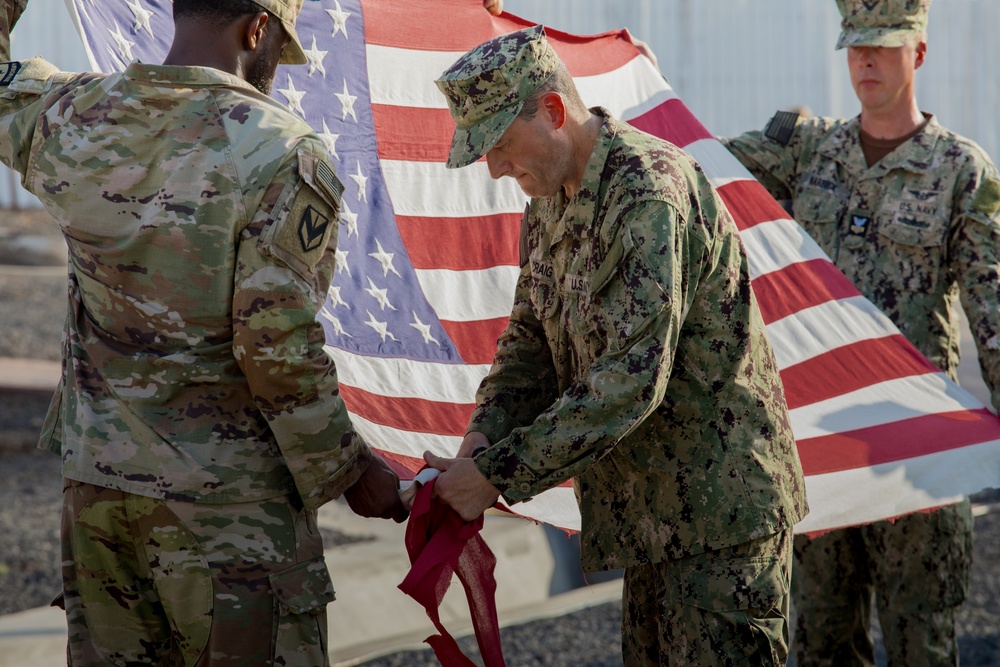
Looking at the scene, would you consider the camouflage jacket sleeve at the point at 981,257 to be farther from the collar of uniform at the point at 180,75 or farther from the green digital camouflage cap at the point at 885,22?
the collar of uniform at the point at 180,75

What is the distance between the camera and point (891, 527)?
12.1 ft

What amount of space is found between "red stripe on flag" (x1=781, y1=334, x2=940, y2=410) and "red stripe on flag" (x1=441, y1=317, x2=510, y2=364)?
0.88 metres

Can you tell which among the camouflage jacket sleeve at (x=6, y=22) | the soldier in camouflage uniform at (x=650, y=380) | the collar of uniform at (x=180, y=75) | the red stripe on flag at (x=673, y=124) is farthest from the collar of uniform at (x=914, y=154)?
Result: the camouflage jacket sleeve at (x=6, y=22)

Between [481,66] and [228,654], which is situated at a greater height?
[481,66]

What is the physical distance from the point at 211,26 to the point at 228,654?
3.96 ft

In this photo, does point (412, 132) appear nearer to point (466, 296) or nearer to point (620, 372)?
point (466, 296)

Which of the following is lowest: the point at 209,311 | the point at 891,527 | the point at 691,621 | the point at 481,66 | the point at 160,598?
the point at 891,527

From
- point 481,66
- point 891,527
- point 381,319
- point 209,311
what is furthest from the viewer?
point 891,527

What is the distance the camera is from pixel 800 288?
142 inches

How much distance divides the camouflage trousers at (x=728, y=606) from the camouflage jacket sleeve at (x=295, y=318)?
0.76 m

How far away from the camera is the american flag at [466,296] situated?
11.1 feet

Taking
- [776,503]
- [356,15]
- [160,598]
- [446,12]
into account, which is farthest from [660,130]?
[160,598]

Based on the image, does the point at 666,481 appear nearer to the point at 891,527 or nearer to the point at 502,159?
the point at 502,159

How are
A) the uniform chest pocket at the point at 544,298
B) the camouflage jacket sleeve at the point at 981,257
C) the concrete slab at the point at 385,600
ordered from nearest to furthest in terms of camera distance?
the uniform chest pocket at the point at 544,298, the camouflage jacket sleeve at the point at 981,257, the concrete slab at the point at 385,600
